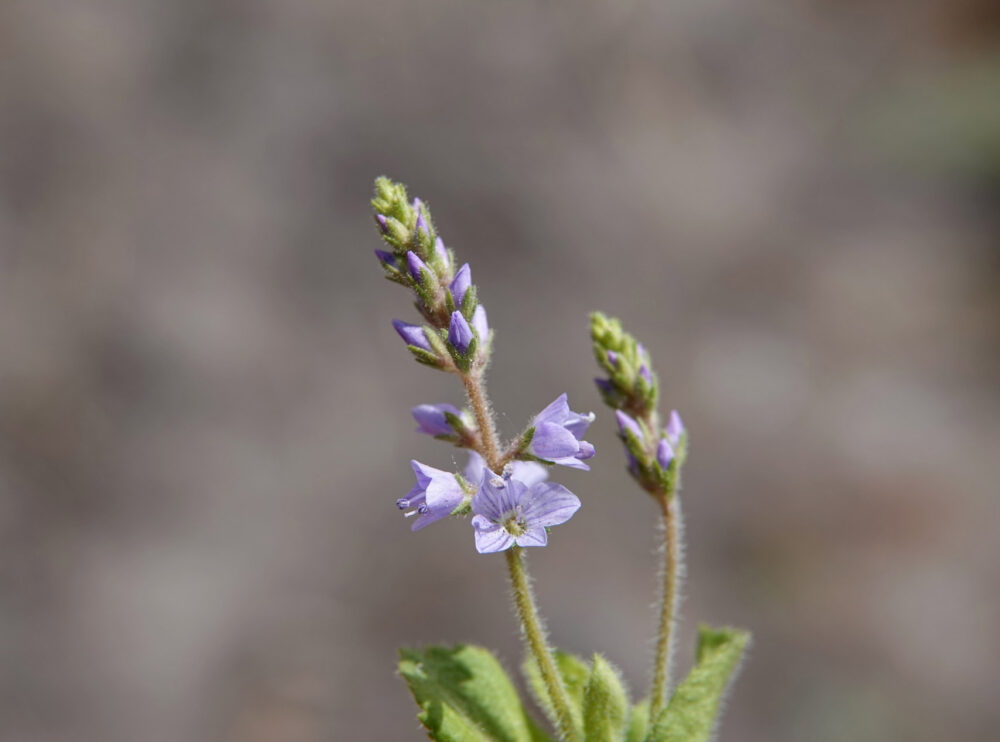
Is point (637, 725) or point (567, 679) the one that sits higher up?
point (567, 679)

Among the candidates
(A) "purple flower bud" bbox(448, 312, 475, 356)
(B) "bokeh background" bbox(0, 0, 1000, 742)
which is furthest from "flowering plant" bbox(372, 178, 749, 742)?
(B) "bokeh background" bbox(0, 0, 1000, 742)

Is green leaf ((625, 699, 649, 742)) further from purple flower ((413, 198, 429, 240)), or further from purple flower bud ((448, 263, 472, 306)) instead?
purple flower ((413, 198, 429, 240))

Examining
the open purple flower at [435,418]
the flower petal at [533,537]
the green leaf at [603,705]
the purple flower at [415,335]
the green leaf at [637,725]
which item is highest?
the purple flower at [415,335]

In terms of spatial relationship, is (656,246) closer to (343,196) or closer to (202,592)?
(343,196)

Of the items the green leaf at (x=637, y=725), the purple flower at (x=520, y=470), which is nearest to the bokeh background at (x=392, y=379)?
the green leaf at (x=637, y=725)

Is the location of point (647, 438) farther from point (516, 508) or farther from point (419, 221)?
point (419, 221)

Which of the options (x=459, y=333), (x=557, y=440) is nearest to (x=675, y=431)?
(x=557, y=440)

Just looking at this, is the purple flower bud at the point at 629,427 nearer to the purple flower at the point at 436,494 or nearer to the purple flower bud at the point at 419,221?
the purple flower at the point at 436,494
